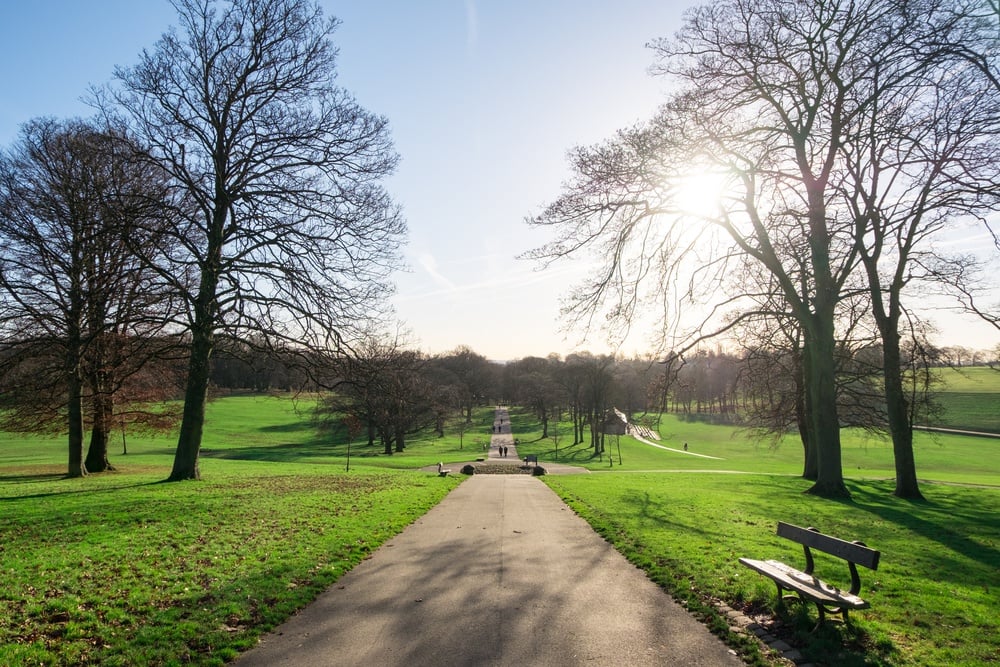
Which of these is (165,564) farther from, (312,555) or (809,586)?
(809,586)

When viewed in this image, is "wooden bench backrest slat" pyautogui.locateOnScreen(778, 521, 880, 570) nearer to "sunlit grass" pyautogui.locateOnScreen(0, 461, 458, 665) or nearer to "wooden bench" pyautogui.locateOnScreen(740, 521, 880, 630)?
"wooden bench" pyautogui.locateOnScreen(740, 521, 880, 630)

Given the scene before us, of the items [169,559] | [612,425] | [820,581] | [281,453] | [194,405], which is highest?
[194,405]

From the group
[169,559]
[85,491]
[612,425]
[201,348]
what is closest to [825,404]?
[169,559]

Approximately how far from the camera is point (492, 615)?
5.88m

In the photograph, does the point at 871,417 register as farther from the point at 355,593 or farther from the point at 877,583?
the point at 355,593

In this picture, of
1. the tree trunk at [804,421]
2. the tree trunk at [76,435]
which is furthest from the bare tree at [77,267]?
the tree trunk at [804,421]

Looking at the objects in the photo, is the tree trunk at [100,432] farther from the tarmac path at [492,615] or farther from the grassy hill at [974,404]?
the grassy hill at [974,404]

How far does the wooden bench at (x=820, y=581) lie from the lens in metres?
5.02

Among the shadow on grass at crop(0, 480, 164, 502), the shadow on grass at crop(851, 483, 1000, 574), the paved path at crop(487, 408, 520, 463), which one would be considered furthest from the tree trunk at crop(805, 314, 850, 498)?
the paved path at crop(487, 408, 520, 463)

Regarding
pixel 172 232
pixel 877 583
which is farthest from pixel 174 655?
pixel 172 232

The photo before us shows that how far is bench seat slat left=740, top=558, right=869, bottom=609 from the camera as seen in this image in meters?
5.04

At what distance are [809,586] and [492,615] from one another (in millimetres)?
3238

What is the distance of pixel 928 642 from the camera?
5.12 meters

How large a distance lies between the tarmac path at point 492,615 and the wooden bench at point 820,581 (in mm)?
1028
